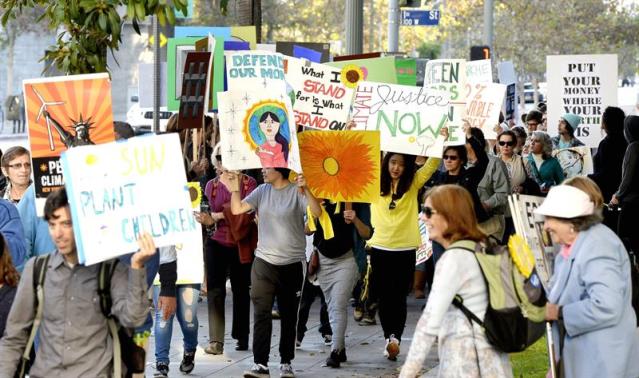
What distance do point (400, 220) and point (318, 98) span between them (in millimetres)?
1309

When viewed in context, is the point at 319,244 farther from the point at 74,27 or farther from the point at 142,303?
the point at 142,303

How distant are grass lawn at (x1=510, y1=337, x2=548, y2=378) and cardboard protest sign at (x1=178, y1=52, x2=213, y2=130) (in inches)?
126

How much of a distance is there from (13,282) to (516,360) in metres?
5.68

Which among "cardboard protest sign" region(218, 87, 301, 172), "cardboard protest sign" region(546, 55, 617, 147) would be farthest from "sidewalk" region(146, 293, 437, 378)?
"cardboard protest sign" region(546, 55, 617, 147)

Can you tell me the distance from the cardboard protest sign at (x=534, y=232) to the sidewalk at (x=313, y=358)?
2.87 meters

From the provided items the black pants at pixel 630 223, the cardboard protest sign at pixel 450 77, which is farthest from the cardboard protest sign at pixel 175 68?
the black pants at pixel 630 223

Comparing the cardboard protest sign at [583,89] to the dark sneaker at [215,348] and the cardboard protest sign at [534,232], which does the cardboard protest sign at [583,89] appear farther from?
the cardboard protest sign at [534,232]

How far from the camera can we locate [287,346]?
1056 centimetres

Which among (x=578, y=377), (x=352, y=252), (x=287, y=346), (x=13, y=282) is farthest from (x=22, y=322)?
(x=352, y=252)

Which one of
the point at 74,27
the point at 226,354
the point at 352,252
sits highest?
the point at 74,27

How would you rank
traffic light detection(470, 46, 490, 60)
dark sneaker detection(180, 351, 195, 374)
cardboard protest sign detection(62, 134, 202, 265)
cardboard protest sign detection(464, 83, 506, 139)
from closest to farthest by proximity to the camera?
cardboard protest sign detection(62, 134, 202, 265) < dark sneaker detection(180, 351, 195, 374) < cardboard protest sign detection(464, 83, 506, 139) < traffic light detection(470, 46, 490, 60)

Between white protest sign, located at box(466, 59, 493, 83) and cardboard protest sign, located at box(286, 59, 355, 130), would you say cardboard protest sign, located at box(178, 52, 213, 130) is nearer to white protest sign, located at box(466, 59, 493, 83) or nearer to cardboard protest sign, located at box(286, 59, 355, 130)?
cardboard protest sign, located at box(286, 59, 355, 130)

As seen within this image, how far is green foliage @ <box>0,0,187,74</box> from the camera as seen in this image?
7.74 m

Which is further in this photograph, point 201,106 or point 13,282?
point 201,106
